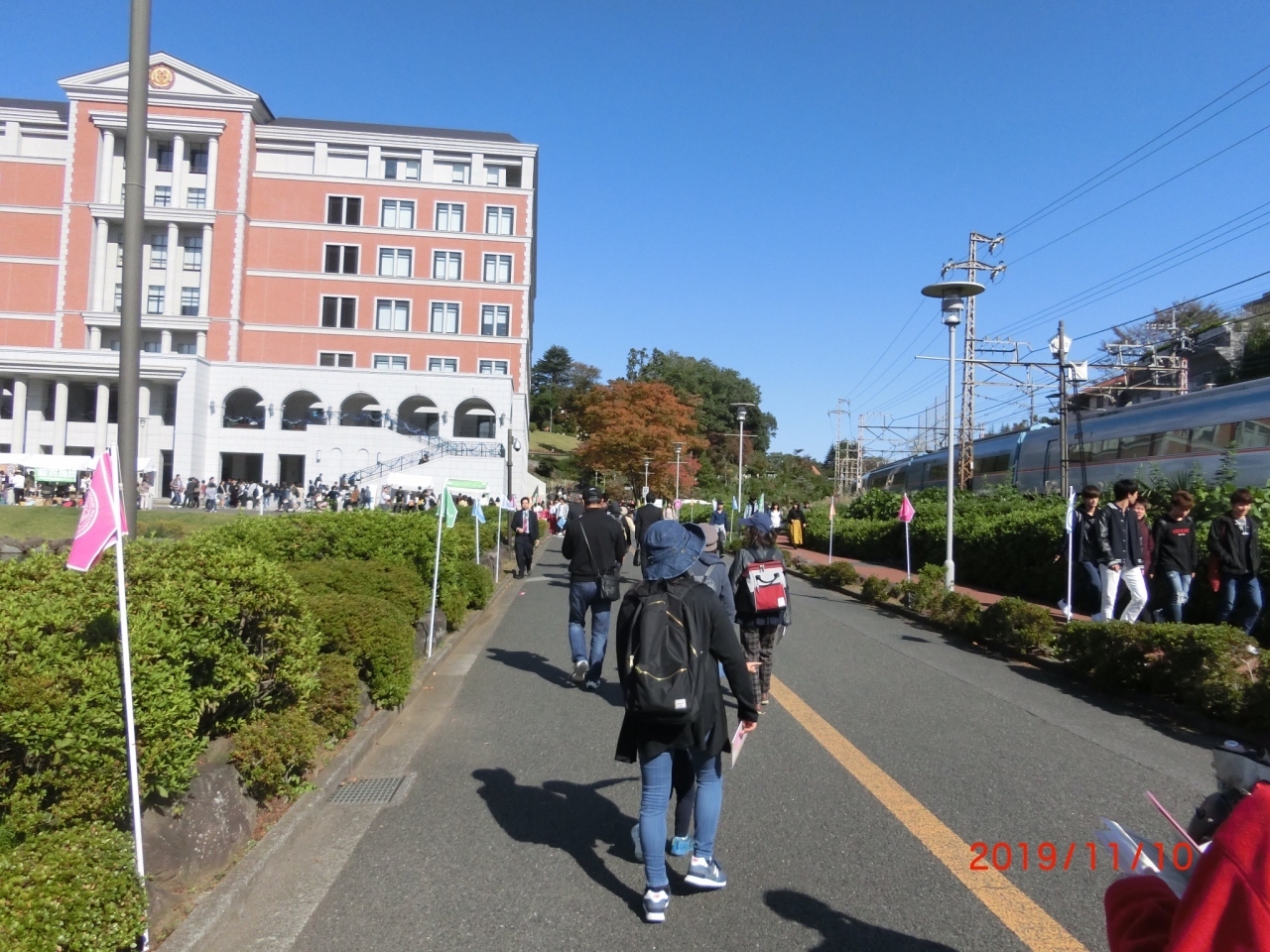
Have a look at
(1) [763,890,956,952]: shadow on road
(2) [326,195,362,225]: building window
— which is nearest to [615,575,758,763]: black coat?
(1) [763,890,956,952]: shadow on road

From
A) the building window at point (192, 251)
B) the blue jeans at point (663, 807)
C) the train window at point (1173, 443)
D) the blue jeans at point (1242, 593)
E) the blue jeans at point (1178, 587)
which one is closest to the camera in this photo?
the blue jeans at point (663, 807)

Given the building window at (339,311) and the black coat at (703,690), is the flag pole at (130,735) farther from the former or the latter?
the building window at (339,311)

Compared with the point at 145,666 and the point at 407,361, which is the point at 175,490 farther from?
the point at 145,666

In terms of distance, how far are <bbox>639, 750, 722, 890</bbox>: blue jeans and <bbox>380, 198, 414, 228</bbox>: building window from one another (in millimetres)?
57302

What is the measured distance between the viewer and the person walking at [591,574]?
8805 mm

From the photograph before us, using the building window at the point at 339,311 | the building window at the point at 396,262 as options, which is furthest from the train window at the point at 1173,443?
the building window at the point at 339,311

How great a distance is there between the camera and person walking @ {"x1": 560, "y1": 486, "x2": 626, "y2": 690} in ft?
28.9

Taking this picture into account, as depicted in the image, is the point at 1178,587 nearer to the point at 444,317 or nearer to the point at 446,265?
the point at 444,317

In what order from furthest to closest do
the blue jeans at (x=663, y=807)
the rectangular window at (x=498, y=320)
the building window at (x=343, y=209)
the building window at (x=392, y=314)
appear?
the rectangular window at (x=498, y=320)
the building window at (x=392, y=314)
the building window at (x=343, y=209)
the blue jeans at (x=663, y=807)

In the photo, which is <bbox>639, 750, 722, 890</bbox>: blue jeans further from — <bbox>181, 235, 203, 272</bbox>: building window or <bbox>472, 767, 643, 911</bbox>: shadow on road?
<bbox>181, 235, 203, 272</bbox>: building window

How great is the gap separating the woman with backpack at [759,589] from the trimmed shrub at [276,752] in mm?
3493

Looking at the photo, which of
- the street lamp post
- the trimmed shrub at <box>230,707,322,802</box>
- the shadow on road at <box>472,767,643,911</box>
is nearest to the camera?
the shadow on road at <box>472,767,643,911</box>

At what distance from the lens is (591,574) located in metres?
8.90

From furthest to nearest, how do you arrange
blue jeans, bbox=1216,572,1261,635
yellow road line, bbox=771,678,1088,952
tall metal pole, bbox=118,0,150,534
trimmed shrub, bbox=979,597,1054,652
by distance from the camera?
trimmed shrub, bbox=979,597,1054,652, blue jeans, bbox=1216,572,1261,635, tall metal pole, bbox=118,0,150,534, yellow road line, bbox=771,678,1088,952
